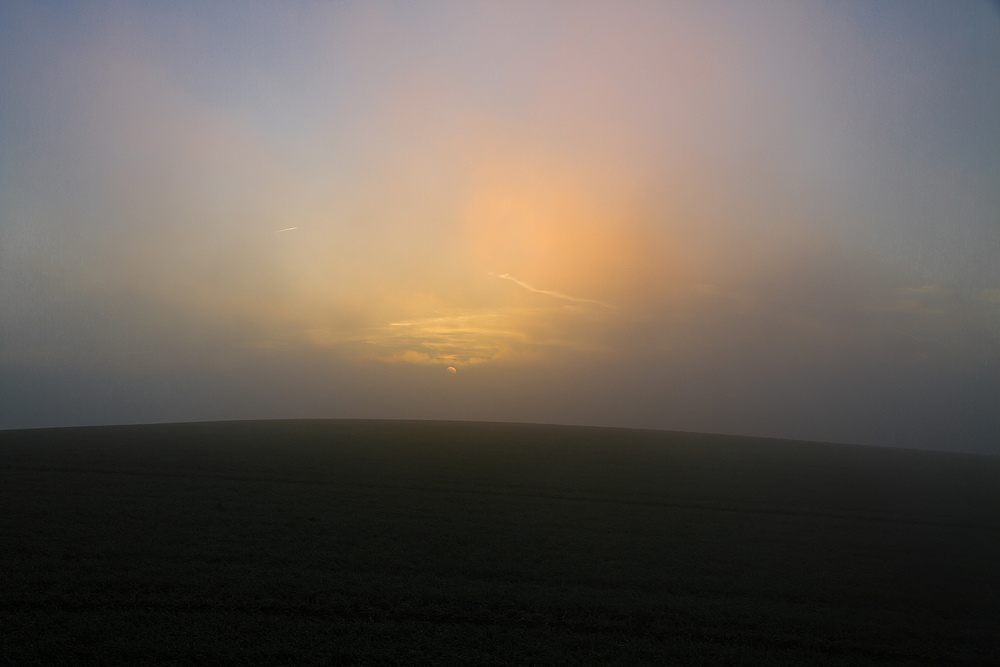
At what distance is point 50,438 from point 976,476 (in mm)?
89093

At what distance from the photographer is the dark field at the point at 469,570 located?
11.5 m

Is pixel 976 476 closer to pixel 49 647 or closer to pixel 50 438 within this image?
pixel 49 647

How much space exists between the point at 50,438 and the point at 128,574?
147ft

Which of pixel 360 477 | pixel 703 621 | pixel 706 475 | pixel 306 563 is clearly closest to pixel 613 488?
pixel 706 475

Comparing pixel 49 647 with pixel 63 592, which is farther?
pixel 63 592

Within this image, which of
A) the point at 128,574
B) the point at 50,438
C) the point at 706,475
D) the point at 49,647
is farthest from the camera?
the point at 50,438

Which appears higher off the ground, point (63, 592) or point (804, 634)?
point (63, 592)

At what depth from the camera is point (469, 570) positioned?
16.0 m

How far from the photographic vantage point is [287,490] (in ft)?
88.6

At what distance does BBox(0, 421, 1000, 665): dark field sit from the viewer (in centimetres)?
1149

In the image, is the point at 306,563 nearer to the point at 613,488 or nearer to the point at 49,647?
the point at 49,647

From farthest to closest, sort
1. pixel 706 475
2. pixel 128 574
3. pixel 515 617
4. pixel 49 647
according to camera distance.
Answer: pixel 706 475 < pixel 128 574 < pixel 515 617 < pixel 49 647

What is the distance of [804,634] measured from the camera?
1289cm

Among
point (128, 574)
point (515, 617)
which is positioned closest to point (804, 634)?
point (515, 617)
